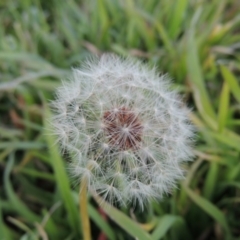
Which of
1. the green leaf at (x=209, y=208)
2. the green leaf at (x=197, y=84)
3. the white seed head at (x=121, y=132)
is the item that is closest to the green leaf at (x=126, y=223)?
the white seed head at (x=121, y=132)

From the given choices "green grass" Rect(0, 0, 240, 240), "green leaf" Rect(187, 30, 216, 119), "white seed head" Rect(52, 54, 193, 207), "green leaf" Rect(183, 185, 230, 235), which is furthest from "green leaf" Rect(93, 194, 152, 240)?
"green leaf" Rect(187, 30, 216, 119)

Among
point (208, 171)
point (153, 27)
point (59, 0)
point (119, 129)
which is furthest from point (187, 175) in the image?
point (59, 0)

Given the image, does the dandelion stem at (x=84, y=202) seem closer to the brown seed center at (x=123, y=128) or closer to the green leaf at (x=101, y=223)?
the brown seed center at (x=123, y=128)

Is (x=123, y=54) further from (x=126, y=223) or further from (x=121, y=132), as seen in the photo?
(x=121, y=132)

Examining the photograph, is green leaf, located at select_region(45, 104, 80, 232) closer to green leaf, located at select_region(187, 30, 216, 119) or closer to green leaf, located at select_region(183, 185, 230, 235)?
green leaf, located at select_region(183, 185, 230, 235)

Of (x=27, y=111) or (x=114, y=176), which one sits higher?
(x=27, y=111)

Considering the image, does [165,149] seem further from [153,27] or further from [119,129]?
[153,27]

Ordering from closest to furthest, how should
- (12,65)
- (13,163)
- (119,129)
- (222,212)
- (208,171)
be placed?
(119,129), (222,212), (208,171), (13,163), (12,65)
